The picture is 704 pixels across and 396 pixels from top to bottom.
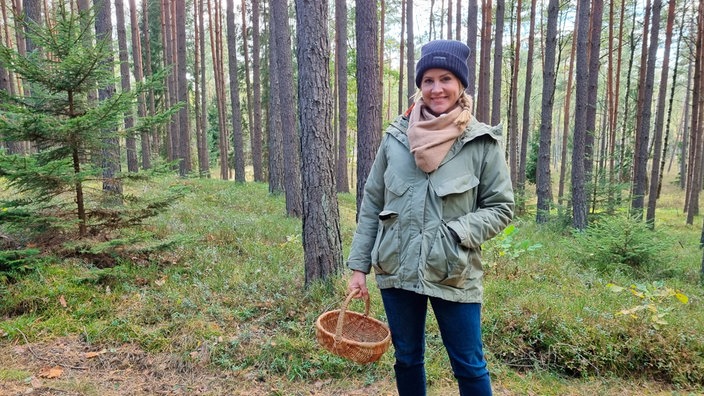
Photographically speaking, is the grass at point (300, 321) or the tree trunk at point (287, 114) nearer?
the grass at point (300, 321)

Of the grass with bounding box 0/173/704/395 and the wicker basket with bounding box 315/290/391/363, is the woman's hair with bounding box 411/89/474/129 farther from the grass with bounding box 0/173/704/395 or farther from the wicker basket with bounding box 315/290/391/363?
the grass with bounding box 0/173/704/395

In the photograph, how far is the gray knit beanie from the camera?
2.16 meters

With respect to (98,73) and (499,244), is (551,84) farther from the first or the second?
(98,73)

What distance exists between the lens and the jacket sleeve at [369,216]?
7.83 feet

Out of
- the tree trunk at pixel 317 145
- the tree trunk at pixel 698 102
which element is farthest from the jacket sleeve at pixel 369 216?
the tree trunk at pixel 698 102

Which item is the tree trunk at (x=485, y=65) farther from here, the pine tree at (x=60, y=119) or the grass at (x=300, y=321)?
the pine tree at (x=60, y=119)

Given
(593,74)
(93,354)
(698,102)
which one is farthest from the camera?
(698,102)

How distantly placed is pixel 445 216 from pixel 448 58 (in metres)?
0.82

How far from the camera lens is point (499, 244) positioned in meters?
6.23

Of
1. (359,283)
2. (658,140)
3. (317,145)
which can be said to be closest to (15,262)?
(317,145)

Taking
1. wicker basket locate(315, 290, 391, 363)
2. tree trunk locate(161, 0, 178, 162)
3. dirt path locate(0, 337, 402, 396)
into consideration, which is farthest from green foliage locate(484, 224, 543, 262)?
tree trunk locate(161, 0, 178, 162)

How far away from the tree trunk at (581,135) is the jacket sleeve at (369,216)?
9.70 meters

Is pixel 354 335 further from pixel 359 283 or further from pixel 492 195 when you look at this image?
pixel 492 195

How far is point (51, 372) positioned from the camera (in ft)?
11.5
